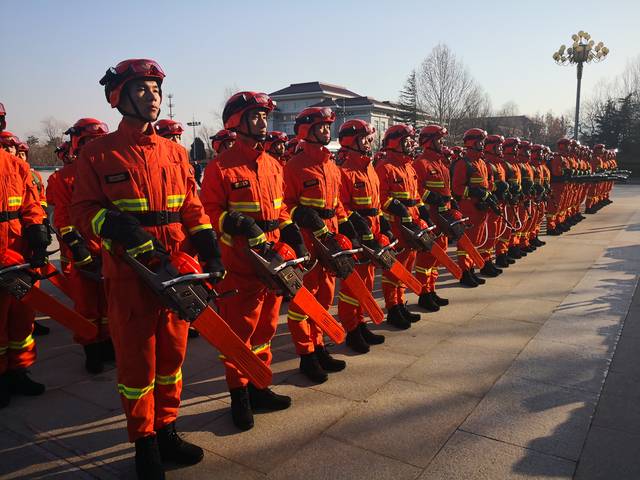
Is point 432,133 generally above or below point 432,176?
above

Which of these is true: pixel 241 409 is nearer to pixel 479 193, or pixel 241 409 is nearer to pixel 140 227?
pixel 140 227

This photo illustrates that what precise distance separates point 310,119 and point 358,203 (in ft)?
3.36

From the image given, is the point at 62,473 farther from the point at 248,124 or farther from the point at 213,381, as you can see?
the point at 248,124

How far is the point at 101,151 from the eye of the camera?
2658 mm

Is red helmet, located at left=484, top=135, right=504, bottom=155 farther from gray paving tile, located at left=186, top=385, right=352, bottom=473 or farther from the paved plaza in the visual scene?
gray paving tile, located at left=186, top=385, right=352, bottom=473

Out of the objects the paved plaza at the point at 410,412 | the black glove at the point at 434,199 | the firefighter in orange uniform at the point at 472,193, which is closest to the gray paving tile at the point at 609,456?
the paved plaza at the point at 410,412

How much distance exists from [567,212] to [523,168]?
16.1 ft

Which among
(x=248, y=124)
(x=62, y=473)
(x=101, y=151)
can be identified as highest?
(x=248, y=124)

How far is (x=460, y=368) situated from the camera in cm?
433

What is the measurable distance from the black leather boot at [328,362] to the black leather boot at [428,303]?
Answer: 2189mm

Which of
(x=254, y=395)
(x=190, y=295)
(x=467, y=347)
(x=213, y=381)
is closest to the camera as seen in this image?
(x=190, y=295)

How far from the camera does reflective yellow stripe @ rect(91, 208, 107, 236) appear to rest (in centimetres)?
254

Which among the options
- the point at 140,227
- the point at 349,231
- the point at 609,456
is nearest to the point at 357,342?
the point at 349,231

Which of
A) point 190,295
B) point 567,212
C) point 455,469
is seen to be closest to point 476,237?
point 455,469
